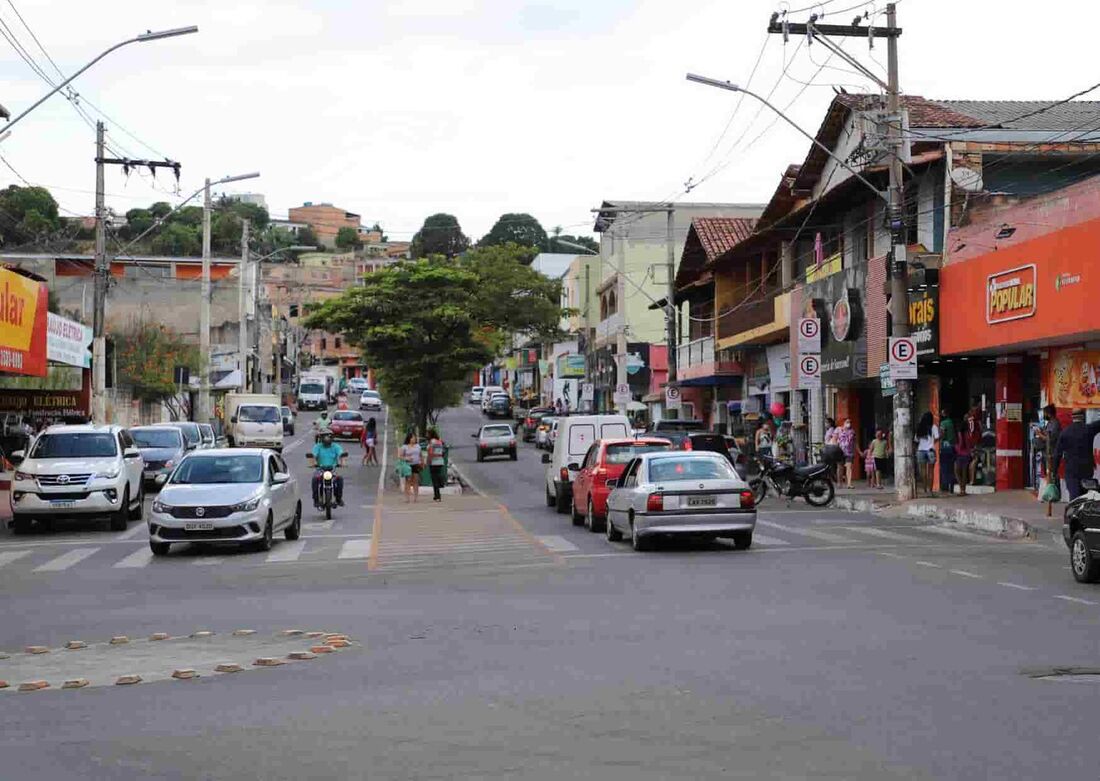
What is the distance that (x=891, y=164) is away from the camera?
30.8 metres

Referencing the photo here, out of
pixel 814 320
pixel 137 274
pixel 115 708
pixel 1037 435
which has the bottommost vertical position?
pixel 115 708

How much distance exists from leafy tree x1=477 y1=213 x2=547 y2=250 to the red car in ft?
386

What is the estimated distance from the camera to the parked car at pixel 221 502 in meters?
22.2

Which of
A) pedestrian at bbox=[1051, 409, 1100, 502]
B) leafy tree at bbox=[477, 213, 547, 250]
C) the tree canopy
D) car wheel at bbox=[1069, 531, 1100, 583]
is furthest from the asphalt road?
leafy tree at bbox=[477, 213, 547, 250]

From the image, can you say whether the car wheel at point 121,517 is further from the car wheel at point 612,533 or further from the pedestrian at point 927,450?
the pedestrian at point 927,450

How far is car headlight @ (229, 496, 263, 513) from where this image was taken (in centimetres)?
2238

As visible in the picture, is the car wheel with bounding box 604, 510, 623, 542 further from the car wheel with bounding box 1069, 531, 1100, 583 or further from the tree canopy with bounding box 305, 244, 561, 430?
the tree canopy with bounding box 305, 244, 561, 430

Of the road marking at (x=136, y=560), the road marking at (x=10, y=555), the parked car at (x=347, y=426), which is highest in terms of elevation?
the parked car at (x=347, y=426)

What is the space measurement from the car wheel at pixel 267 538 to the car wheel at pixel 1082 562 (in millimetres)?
11592

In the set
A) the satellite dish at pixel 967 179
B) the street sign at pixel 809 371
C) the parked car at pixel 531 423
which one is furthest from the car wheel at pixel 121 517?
the parked car at pixel 531 423

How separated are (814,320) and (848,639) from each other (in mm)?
30839

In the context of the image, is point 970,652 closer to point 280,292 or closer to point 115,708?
point 115,708

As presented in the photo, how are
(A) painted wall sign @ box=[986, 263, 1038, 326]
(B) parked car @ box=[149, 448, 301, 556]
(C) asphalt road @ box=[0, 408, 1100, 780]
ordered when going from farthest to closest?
(A) painted wall sign @ box=[986, 263, 1038, 326] → (B) parked car @ box=[149, 448, 301, 556] → (C) asphalt road @ box=[0, 408, 1100, 780]

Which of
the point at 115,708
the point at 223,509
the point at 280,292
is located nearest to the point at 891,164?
the point at 223,509
